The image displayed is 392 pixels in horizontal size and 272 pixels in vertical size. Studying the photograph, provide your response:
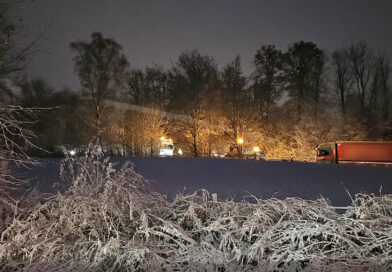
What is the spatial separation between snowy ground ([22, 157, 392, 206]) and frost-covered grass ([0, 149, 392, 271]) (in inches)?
154

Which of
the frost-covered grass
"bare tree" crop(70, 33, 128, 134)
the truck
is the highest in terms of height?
"bare tree" crop(70, 33, 128, 134)

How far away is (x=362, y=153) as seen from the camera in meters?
19.5

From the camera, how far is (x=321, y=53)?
29.6m

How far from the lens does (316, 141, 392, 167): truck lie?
62.5 ft

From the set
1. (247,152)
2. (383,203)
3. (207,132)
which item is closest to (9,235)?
(383,203)

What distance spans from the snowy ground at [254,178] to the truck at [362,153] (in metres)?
6.45

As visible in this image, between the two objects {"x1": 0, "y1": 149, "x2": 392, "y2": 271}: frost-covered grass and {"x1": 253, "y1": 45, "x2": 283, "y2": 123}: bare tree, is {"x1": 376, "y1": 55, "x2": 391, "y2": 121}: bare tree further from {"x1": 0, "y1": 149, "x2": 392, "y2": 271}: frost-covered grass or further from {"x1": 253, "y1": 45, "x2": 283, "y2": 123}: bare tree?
{"x1": 0, "y1": 149, "x2": 392, "y2": 271}: frost-covered grass

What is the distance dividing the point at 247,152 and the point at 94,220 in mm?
25378

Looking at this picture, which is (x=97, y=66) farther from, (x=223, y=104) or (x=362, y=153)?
(x=362, y=153)

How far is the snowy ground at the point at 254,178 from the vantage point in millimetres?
8961

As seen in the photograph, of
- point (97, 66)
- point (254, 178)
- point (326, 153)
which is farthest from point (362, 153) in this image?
point (97, 66)

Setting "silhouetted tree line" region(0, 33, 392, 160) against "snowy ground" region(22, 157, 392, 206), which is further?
"silhouetted tree line" region(0, 33, 392, 160)

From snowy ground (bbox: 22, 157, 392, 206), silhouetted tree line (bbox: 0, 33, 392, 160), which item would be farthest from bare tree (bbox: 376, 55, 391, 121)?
snowy ground (bbox: 22, 157, 392, 206)

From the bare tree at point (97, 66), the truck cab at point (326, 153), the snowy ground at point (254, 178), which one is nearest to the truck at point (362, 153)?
the truck cab at point (326, 153)
